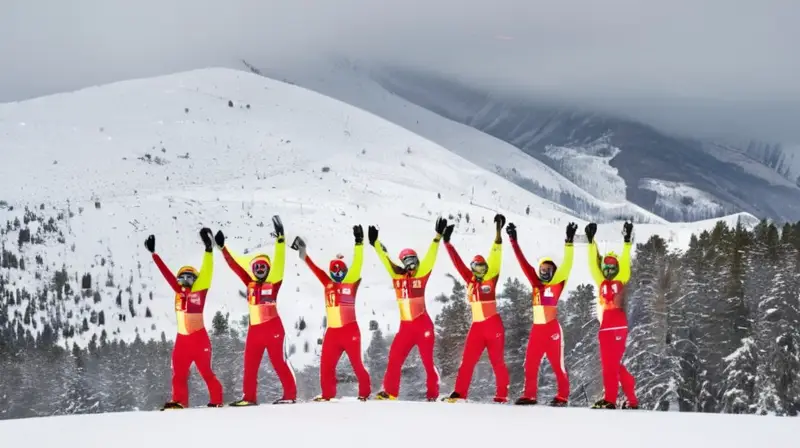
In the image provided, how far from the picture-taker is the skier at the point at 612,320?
16.6m

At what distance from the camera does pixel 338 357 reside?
17.3 m

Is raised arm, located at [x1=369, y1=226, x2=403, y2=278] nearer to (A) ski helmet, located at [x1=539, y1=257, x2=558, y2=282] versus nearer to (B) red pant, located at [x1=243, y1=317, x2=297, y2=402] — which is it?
(B) red pant, located at [x1=243, y1=317, x2=297, y2=402]

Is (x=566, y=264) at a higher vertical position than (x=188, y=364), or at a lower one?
higher

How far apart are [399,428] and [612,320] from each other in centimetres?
599

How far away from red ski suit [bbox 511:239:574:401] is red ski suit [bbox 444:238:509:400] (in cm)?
54

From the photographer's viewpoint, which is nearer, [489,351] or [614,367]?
[614,367]

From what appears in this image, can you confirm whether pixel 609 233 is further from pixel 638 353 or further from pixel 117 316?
pixel 638 353

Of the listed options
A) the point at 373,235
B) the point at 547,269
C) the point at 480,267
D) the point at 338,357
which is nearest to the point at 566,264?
the point at 547,269

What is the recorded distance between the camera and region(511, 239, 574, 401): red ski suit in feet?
55.7

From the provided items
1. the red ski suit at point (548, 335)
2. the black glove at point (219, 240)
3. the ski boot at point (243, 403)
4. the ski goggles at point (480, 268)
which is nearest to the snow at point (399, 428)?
the ski boot at point (243, 403)

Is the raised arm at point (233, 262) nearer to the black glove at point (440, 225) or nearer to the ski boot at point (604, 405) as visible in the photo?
the black glove at point (440, 225)

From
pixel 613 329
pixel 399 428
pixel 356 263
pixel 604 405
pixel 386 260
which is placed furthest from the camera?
pixel 386 260

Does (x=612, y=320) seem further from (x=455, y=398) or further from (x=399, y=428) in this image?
(x=399, y=428)

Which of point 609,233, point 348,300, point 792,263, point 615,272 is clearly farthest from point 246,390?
point 609,233
